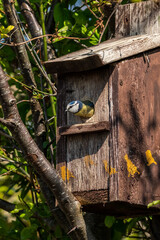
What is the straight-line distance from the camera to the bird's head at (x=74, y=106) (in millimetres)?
2879

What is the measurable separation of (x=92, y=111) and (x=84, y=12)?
131 centimetres

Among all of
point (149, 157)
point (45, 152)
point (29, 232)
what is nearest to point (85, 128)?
point (149, 157)

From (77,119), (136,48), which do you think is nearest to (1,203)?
(77,119)

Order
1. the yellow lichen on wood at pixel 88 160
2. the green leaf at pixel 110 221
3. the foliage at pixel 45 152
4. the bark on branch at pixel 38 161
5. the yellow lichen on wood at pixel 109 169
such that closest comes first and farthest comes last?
the bark on branch at pixel 38 161
the yellow lichen on wood at pixel 109 169
the yellow lichen on wood at pixel 88 160
the green leaf at pixel 110 221
the foliage at pixel 45 152

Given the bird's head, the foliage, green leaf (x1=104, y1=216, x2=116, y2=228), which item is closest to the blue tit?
the bird's head

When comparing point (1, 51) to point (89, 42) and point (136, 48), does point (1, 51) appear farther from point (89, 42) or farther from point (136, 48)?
point (136, 48)

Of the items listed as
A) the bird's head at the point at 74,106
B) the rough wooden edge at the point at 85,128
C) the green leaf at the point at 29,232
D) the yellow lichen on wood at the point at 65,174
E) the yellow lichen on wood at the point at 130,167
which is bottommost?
the green leaf at the point at 29,232

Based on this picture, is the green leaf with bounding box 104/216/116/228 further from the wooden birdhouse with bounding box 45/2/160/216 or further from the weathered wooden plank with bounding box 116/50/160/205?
the weathered wooden plank with bounding box 116/50/160/205

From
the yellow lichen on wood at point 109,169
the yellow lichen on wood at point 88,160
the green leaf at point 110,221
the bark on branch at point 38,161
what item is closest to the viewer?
the bark on branch at point 38,161


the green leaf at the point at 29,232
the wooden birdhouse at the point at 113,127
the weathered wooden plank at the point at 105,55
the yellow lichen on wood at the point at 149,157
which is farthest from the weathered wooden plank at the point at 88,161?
the green leaf at the point at 29,232

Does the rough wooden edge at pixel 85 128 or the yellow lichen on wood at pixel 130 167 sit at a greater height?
the rough wooden edge at pixel 85 128

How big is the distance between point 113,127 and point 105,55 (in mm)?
458

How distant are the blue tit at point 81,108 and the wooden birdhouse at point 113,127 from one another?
0.05 m

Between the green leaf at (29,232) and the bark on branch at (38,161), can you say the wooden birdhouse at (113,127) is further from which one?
the green leaf at (29,232)
